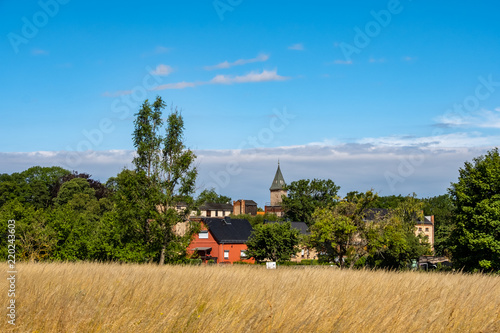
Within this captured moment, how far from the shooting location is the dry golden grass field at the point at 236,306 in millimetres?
6234

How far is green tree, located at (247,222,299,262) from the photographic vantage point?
1939 inches

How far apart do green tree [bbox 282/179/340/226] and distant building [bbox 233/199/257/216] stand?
32.6m

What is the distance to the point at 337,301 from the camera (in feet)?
26.0

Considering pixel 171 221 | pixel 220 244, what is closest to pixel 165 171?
pixel 171 221

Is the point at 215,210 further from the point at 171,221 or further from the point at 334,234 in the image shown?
the point at 171,221

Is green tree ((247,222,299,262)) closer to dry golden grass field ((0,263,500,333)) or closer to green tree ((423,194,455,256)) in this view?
green tree ((423,194,455,256))

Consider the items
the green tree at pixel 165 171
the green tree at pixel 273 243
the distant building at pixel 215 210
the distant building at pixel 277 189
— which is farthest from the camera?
the distant building at pixel 277 189

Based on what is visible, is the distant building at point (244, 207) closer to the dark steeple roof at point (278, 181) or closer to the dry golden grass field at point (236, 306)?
the dark steeple roof at point (278, 181)

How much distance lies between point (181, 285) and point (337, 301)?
108 inches

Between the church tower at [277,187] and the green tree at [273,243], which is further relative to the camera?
the church tower at [277,187]

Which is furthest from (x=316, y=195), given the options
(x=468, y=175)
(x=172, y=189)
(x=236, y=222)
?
(x=172, y=189)

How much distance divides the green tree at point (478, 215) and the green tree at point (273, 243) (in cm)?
1570

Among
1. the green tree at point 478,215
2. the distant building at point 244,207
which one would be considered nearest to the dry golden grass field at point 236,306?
the green tree at point 478,215

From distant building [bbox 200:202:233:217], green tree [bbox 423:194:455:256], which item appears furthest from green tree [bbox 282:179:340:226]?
distant building [bbox 200:202:233:217]
